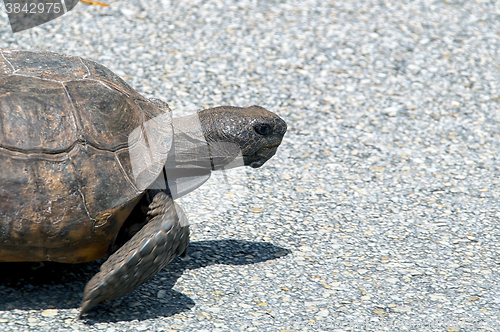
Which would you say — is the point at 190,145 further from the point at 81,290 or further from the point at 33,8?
the point at 33,8

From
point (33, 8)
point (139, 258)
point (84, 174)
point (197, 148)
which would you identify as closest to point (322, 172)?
point (197, 148)

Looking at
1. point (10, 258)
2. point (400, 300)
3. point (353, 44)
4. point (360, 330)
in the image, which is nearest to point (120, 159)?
point (10, 258)

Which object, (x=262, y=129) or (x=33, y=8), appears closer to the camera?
A: (x=262, y=129)

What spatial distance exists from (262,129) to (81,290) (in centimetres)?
137

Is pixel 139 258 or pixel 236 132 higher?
pixel 236 132

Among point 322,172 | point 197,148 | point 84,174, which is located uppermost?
point 84,174

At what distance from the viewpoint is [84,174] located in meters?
2.81

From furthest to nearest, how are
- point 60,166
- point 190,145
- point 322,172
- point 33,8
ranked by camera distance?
point 33,8, point 322,172, point 190,145, point 60,166

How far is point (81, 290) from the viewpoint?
3.11 metres

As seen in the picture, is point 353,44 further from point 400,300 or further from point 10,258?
point 10,258

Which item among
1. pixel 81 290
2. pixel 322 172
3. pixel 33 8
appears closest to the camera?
pixel 81 290

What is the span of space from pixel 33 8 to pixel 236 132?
426cm

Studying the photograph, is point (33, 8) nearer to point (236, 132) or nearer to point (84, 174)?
point (236, 132)

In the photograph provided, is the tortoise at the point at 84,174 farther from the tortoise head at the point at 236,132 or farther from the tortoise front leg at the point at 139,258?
the tortoise head at the point at 236,132
